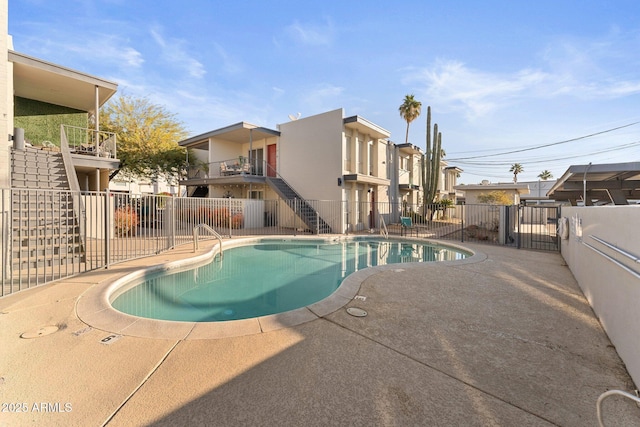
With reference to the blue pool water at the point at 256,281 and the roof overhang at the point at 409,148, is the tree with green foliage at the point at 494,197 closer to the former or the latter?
the roof overhang at the point at 409,148

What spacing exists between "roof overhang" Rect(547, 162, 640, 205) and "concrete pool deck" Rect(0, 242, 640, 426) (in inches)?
214

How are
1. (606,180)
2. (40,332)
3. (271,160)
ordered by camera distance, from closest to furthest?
1. (40,332)
2. (606,180)
3. (271,160)

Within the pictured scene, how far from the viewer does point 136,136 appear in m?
18.6

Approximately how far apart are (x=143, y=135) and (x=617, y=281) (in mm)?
23662

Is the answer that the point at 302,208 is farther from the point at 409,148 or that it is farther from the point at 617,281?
the point at 617,281

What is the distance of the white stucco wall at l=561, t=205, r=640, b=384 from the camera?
8.78 ft

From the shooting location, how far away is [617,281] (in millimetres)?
3279

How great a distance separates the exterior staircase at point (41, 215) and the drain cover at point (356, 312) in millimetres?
5588

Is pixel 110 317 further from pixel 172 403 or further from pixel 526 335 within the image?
pixel 526 335

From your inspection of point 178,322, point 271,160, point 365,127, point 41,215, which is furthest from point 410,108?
point 178,322

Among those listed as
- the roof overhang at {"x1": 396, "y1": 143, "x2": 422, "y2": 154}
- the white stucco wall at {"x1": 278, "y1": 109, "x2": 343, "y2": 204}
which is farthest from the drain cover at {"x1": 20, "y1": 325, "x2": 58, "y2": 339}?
the roof overhang at {"x1": 396, "y1": 143, "x2": 422, "y2": 154}

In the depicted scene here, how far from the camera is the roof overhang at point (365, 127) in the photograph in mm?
15016

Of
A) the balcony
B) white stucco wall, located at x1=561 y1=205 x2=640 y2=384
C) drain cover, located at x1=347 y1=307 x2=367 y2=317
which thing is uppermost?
the balcony

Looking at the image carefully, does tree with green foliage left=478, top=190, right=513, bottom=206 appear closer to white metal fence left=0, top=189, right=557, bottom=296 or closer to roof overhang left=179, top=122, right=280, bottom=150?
white metal fence left=0, top=189, right=557, bottom=296
